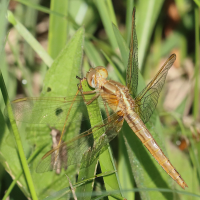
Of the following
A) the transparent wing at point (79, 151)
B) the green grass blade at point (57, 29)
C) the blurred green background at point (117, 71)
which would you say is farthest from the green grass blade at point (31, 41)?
the transparent wing at point (79, 151)

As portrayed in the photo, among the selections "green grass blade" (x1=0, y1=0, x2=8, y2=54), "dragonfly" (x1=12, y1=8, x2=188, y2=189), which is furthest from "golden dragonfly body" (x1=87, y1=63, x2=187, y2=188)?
"green grass blade" (x1=0, y1=0, x2=8, y2=54)

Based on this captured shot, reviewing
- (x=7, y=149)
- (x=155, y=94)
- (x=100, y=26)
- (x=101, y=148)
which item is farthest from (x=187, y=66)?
(x=7, y=149)

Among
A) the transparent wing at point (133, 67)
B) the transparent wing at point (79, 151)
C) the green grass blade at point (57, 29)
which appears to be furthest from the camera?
the green grass blade at point (57, 29)

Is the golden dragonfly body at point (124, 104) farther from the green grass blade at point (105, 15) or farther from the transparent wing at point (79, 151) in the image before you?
A: the green grass blade at point (105, 15)

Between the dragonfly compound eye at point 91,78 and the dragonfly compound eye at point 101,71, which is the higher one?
the dragonfly compound eye at point 101,71

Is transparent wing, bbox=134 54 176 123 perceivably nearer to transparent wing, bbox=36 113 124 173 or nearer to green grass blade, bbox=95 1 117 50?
transparent wing, bbox=36 113 124 173

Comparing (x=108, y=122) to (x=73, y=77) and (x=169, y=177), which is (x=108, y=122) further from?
(x=169, y=177)

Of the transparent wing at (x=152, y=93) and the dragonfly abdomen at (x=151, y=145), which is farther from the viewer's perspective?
the transparent wing at (x=152, y=93)

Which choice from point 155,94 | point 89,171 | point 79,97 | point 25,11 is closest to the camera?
point 89,171
